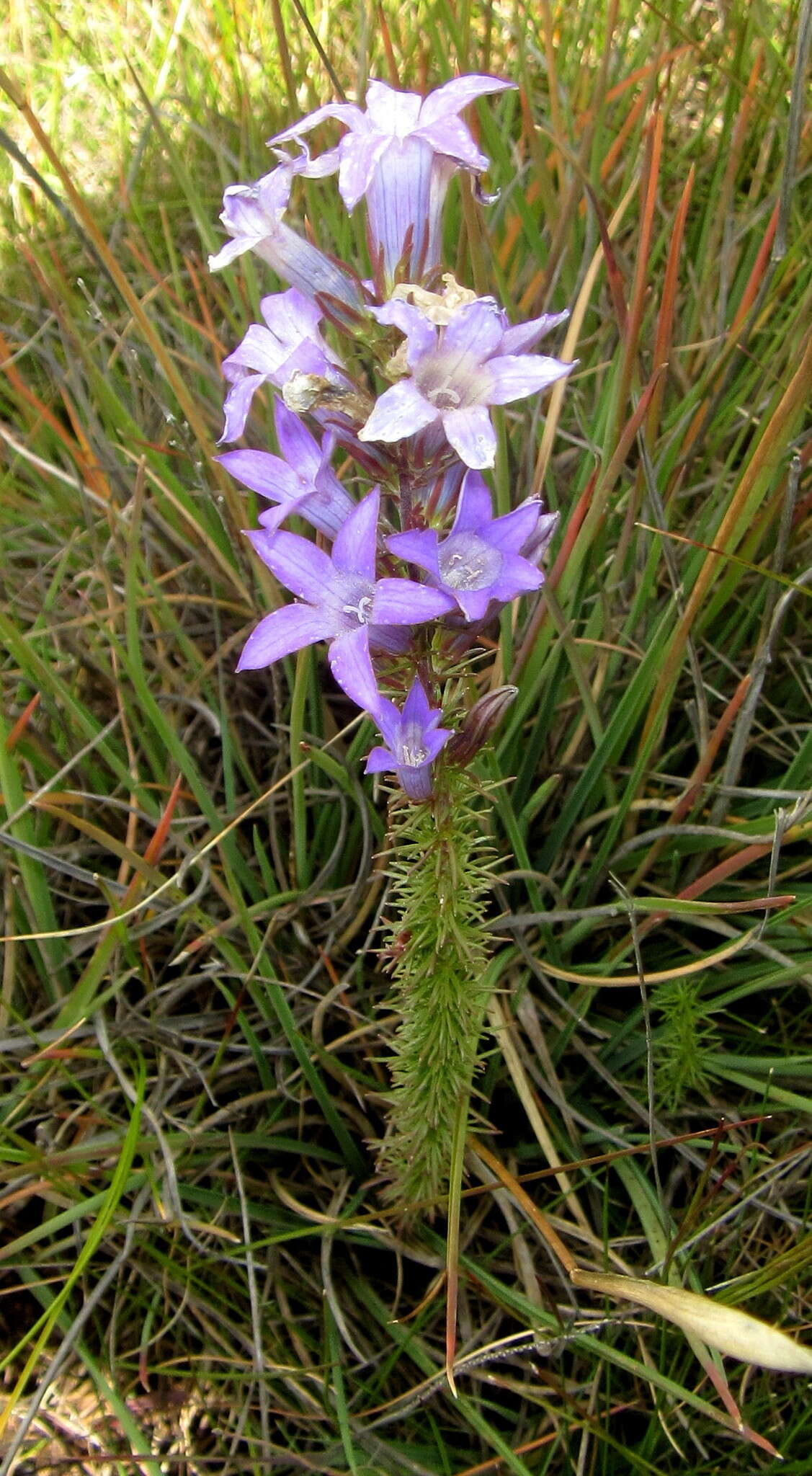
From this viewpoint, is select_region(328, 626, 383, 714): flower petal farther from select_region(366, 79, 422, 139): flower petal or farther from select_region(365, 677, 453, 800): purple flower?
select_region(366, 79, 422, 139): flower petal

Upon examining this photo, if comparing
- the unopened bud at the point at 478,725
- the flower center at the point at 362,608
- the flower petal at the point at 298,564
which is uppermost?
the flower petal at the point at 298,564

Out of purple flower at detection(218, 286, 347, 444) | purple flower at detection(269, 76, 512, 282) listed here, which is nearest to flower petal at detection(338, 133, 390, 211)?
purple flower at detection(269, 76, 512, 282)

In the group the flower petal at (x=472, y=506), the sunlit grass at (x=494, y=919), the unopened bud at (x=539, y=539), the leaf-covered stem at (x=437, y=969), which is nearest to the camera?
the flower petal at (x=472, y=506)

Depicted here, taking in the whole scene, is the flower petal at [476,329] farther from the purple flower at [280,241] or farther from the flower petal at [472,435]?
the purple flower at [280,241]

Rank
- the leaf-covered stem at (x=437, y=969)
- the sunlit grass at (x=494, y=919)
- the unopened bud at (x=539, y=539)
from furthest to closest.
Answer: the sunlit grass at (x=494, y=919)
the leaf-covered stem at (x=437, y=969)
the unopened bud at (x=539, y=539)

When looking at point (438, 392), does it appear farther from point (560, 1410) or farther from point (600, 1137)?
point (560, 1410)

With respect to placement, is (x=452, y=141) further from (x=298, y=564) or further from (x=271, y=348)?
(x=298, y=564)

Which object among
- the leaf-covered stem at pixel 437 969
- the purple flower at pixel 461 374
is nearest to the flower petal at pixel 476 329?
the purple flower at pixel 461 374
